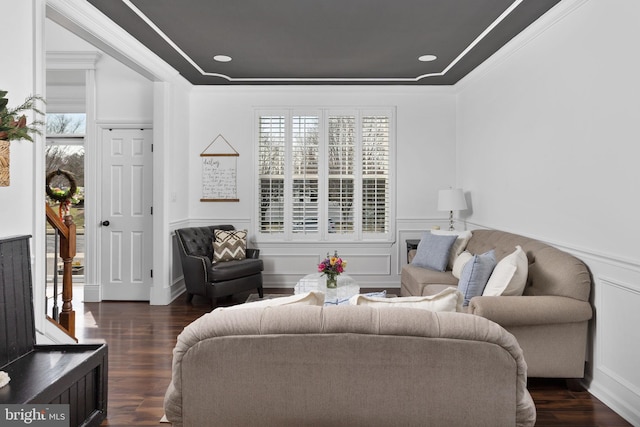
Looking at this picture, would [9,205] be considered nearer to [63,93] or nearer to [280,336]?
[280,336]

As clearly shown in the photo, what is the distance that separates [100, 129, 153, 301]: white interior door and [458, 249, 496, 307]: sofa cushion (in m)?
3.82

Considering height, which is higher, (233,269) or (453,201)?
(453,201)

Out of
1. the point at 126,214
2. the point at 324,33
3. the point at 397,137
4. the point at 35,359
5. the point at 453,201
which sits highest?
the point at 324,33

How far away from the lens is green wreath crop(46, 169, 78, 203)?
5770 millimetres

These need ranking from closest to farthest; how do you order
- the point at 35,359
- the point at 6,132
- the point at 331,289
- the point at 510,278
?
the point at 6,132 < the point at 35,359 < the point at 510,278 < the point at 331,289

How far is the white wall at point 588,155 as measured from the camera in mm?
2689

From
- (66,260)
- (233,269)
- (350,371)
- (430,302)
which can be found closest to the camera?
(350,371)

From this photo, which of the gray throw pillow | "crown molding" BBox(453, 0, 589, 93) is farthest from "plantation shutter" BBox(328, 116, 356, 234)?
"crown molding" BBox(453, 0, 589, 93)

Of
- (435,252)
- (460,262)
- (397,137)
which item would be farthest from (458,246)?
(397,137)

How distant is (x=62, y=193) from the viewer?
5.78 m

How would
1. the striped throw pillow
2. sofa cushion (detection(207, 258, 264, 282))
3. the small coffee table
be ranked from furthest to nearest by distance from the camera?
the striped throw pillow < sofa cushion (detection(207, 258, 264, 282)) < the small coffee table

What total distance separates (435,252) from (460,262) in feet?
1.55

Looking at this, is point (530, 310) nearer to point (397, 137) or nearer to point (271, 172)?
point (397, 137)

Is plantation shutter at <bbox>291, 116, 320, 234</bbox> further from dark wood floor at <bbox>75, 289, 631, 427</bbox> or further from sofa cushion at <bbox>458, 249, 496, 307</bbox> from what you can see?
sofa cushion at <bbox>458, 249, 496, 307</bbox>
